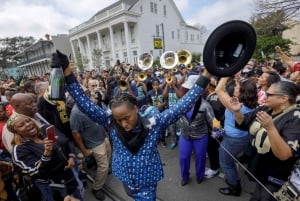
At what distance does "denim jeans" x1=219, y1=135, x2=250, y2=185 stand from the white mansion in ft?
77.9

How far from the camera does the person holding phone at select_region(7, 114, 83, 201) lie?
2.20m

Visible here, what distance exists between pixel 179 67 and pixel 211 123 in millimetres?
5474

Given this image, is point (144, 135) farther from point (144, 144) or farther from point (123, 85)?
point (123, 85)

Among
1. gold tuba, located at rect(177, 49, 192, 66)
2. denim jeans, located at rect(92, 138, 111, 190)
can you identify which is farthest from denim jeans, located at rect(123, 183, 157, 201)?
gold tuba, located at rect(177, 49, 192, 66)

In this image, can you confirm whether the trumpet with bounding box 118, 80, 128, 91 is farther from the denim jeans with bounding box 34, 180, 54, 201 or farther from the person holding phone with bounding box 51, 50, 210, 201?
the person holding phone with bounding box 51, 50, 210, 201

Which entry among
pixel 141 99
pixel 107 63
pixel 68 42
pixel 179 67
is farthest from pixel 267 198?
pixel 68 42

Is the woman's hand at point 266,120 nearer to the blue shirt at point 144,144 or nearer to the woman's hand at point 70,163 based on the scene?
the blue shirt at point 144,144

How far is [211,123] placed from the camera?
372 cm

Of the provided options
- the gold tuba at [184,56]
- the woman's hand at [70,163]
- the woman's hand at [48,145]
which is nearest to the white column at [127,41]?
the gold tuba at [184,56]

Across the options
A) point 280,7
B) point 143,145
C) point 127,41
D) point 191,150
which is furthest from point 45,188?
point 127,41

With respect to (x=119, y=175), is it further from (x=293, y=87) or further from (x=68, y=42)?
(x=68, y=42)

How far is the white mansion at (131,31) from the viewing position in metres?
29.8

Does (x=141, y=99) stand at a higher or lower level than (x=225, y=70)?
lower

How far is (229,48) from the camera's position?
5.61ft
